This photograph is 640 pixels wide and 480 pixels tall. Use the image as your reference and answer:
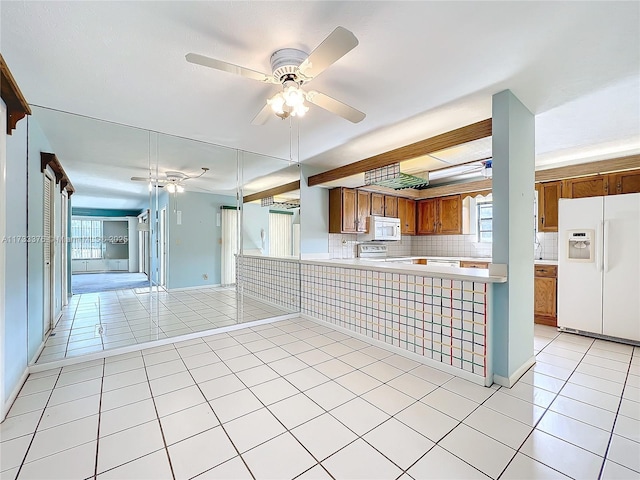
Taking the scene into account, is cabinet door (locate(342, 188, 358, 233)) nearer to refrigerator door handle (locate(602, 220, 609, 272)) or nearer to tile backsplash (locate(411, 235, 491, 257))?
tile backsplash (locate(411, 235, 491, 257))

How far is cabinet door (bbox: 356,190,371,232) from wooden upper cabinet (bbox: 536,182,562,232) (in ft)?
8.69

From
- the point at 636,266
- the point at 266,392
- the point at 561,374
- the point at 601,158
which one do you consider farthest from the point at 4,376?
the point at 601,158

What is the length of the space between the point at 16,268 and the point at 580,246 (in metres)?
5.79

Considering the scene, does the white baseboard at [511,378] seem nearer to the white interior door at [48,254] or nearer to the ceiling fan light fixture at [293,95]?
the ceiling fan light fixture at [293,95]

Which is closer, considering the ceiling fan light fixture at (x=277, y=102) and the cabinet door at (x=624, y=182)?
the ceiling fan light fixture at (x=277, y=102)

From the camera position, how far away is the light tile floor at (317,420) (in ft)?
4.58

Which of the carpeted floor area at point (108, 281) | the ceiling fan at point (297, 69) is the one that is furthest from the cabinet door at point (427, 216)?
the carpeted floor area at point (108, 281)

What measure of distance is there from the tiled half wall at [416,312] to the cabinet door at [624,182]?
308cm

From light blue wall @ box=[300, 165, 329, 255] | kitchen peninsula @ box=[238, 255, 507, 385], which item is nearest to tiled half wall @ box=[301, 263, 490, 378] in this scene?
kitchen peninsula @ box=[238, 255, 507, 385]

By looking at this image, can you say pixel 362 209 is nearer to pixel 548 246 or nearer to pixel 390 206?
pixel 390 206

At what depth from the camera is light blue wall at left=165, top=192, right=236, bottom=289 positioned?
4391 mm

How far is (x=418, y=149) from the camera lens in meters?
3.06

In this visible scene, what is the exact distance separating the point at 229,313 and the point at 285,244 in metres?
1.33

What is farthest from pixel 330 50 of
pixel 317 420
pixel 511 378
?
pixel 511 378
